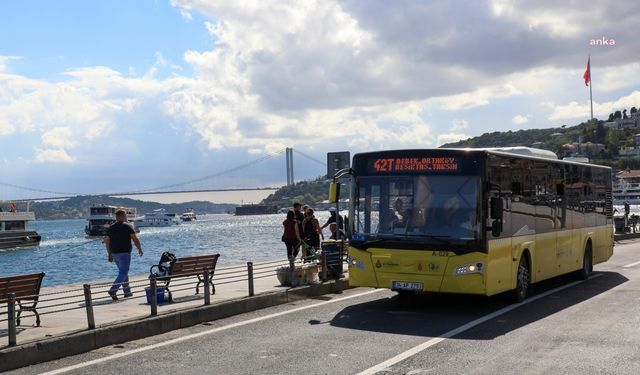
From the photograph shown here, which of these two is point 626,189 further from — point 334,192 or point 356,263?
point 356,263

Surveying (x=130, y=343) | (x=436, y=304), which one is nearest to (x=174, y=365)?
(x=130, y=343)

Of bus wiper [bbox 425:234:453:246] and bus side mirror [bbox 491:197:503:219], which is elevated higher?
bus side mirror [bbox 491:197:503:219]

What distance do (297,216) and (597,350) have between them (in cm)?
1060

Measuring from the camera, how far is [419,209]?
1288 centimetres

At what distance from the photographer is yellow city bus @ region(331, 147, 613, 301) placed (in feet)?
41.0

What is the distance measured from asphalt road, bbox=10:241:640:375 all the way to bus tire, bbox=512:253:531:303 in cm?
29

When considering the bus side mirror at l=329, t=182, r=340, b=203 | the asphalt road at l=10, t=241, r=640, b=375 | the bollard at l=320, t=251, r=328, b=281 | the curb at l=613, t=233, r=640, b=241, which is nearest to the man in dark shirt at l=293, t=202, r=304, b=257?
the bollard at l=320, t=251, r=328, b=281

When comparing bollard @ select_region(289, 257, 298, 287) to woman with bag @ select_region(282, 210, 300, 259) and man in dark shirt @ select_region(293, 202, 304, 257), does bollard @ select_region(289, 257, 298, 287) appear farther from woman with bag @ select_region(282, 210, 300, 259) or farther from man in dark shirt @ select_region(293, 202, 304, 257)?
man in dark shirt @ select_region(293, 202, 304, 257)

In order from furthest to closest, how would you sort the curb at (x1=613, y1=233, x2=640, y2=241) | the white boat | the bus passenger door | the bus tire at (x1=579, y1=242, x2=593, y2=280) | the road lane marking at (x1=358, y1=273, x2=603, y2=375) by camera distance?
the white boat
the curb at (x1=613, y1=233, x2=640, y2=241)
the bus tire at (x1=579, y1=242, x2=593, y2=280)
the bus passenger door
the road lane marking at (x1=358, y1=273, x2=603, y2=375)

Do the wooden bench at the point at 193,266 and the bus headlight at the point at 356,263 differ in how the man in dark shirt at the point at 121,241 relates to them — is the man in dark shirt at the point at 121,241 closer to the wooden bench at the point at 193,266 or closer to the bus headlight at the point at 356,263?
the wooden bench at the point at 193,266

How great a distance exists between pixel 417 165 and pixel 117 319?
17.5ft

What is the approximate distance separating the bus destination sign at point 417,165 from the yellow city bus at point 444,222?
16 millimetres

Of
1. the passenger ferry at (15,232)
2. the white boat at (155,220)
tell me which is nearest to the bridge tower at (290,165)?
the white boat at (155,220)

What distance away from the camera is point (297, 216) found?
62.5 feet
